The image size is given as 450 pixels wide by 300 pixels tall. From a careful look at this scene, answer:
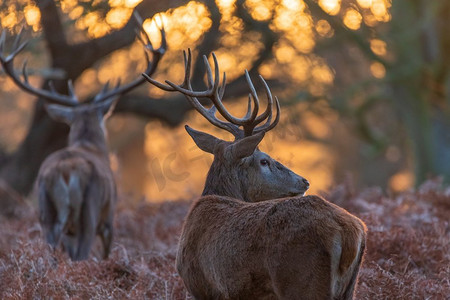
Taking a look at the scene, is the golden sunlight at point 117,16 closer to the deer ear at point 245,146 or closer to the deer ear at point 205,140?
the deer ear at point 205,140

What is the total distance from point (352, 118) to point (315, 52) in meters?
2.52

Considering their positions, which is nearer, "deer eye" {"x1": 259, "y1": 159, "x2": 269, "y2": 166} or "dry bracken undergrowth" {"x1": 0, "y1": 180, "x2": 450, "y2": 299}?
"dry bracken undergrowth" {"x1": 0, "y1": 180, "x2": 450, "y2": 299}

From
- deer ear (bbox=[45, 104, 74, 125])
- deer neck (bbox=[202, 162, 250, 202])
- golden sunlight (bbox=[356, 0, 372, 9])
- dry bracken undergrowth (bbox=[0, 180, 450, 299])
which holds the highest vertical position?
deer neck (bbox=[202, 162, 250, 202])

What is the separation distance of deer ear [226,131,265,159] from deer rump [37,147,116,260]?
11.1ft

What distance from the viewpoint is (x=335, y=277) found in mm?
4152

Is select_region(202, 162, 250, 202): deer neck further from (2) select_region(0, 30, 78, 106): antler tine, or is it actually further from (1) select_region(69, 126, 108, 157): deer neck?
(1) select_region(69, 126, 108, 157): deer neck

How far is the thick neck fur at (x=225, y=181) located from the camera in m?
5.77

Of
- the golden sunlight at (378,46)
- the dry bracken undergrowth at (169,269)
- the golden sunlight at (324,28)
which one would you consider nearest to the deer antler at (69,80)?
the dry bracken undergrowth at (169,269)

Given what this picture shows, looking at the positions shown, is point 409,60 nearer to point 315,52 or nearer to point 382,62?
point 382,62

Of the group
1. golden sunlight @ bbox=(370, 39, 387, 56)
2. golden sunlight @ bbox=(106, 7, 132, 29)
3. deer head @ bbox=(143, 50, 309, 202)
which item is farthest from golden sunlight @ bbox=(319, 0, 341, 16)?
deer head @ bbox=(143, 50, 309, 202)

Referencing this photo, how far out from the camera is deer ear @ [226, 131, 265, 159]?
5543 millimetres

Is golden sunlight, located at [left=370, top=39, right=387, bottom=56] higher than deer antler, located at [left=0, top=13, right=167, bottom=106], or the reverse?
deer antler, located at [left=0, top=13, right=167, bottom=106]

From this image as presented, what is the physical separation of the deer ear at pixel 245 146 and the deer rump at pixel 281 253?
69cm

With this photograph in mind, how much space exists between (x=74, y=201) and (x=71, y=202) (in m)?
0.03
